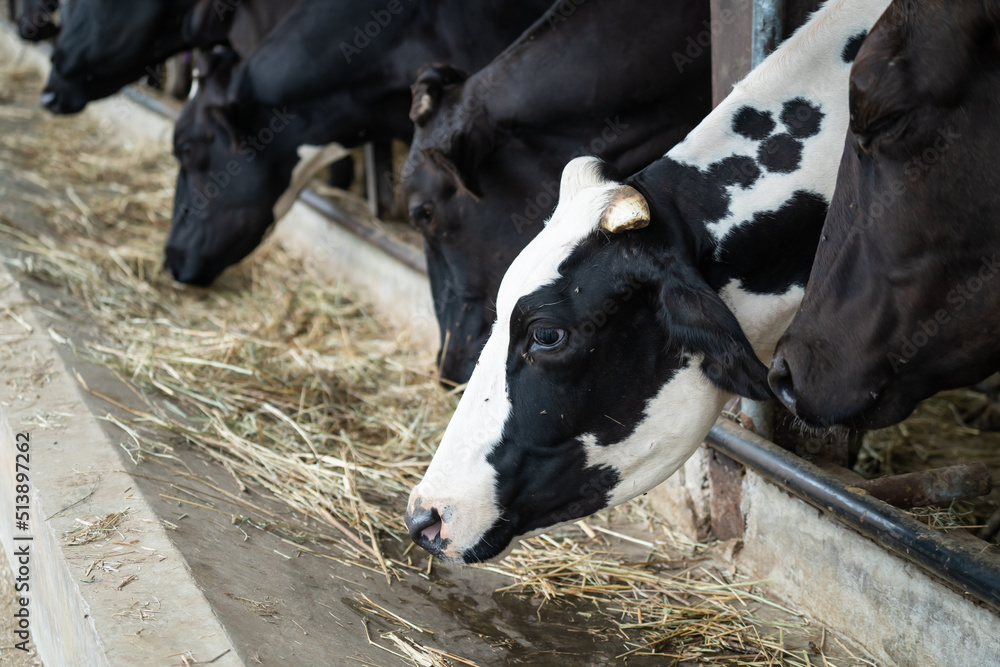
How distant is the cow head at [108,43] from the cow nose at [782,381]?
213 inches

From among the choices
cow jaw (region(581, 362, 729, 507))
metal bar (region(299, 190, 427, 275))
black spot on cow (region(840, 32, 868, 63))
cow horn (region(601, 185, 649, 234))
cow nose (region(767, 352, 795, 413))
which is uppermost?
black spot on cow (region(840, 32, 868, 63))

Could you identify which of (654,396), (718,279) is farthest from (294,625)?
(718,279)

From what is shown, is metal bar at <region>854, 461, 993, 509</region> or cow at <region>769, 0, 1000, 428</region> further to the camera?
metal bar at <region>854, 461, 993, 509</region>

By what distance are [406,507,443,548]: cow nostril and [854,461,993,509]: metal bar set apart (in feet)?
3.81

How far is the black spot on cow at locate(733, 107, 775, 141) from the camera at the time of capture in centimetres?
230

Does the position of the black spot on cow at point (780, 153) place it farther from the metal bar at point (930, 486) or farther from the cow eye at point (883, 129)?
the metal bar at point (930, 486)

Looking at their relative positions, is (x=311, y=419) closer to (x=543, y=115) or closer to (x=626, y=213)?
(x=543, y=115)

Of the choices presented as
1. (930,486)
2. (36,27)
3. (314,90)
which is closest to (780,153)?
(930,486)

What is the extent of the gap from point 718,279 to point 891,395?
1.54 ft

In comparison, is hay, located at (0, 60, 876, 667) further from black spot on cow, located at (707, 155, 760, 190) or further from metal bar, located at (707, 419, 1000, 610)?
black spot on cow, located at (707, 155, 760, 190)

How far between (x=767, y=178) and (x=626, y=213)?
0.38 meters

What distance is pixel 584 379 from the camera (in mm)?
2252

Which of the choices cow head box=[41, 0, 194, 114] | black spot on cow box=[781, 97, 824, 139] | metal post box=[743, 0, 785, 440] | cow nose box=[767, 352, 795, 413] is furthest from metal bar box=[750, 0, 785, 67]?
cow head box=[41, 0, 194, 114]

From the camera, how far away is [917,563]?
2365 mm
